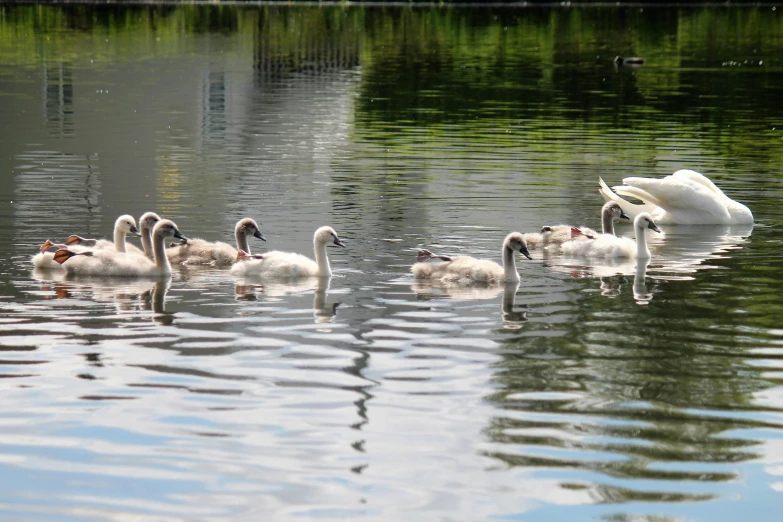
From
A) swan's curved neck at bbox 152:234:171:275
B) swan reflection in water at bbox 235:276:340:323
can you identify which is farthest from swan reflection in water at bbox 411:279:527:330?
swan's curved neck at bbox 152:234:171:275

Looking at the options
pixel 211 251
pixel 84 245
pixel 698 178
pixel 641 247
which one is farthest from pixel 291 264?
pixel 698 178

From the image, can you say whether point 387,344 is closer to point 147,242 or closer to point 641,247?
point 147,242

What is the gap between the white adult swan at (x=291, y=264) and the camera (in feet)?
51.8

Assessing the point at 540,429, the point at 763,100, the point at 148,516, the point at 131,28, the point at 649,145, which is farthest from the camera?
the point at 131,28

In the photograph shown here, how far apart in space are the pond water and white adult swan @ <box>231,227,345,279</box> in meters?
0.24

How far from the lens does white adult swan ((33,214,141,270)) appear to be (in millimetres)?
15931

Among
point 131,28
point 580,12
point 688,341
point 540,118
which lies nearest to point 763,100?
point 540,118

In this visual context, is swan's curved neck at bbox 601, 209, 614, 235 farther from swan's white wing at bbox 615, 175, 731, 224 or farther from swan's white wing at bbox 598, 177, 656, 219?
swan's white wing at bbox 615, 175, 731, 224

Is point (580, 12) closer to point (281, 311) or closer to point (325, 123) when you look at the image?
point (325, 123)

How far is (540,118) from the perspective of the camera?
3906 centimetres

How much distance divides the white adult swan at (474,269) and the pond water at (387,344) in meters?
0.24

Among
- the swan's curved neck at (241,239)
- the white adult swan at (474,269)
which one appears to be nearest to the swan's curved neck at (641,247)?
the white adult swan at (474,269)

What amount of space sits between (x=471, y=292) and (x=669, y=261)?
3755 mm

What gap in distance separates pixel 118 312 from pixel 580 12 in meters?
101
